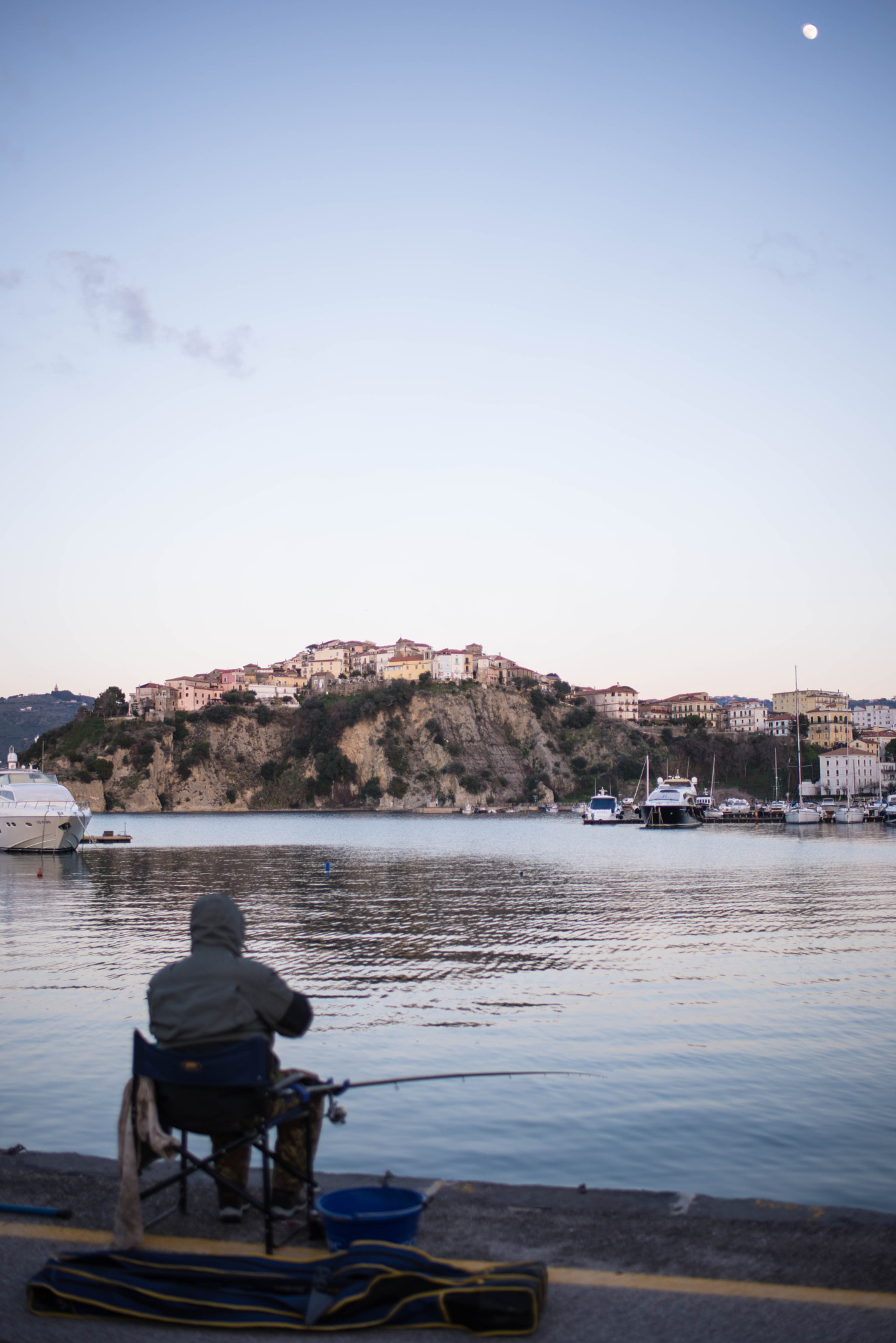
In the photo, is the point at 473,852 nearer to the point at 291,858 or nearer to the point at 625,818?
the point at 291,858

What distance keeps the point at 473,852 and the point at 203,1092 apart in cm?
5453

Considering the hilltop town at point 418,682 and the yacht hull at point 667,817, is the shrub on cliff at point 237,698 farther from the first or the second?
the yacht hull at point 667,817

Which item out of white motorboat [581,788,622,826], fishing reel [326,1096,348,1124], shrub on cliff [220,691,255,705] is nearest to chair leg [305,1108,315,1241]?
fishing reel [326,1096,348,1124]

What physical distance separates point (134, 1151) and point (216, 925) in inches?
44.1

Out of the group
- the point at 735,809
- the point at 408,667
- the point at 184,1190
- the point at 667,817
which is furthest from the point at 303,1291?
the point at 408,667

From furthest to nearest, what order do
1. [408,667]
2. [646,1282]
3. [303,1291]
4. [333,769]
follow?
[408,667] → [333,769] → [646,1282] → [303,1291]

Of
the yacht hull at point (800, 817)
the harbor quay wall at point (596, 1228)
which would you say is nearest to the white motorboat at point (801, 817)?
the yacht hull at point (800, 817)

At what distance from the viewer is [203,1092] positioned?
526 cm

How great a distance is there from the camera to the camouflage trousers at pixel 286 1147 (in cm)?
555

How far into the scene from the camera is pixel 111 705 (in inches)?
6501

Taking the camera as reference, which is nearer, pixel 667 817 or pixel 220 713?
pixel 667 817

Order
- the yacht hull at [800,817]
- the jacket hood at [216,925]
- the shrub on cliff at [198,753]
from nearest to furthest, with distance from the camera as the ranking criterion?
the jacket hood at [216,925], the yacht hull at [800,817], the shrub on cliff at [198,753]

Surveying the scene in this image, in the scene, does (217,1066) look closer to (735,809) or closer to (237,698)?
(735,809)

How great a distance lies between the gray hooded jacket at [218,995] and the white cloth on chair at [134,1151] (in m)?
0.27
